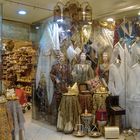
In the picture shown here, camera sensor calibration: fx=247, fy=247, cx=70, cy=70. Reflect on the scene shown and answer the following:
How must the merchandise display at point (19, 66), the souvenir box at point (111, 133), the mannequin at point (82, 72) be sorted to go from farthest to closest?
1. the merchandise display at point (19, 66)
2. the mannequin at point (82, 72)
3. the souvenir box at point (111, 133)

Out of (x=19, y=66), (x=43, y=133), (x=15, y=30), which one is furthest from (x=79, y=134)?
(x=19, y=66)

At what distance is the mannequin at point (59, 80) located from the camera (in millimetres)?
5059

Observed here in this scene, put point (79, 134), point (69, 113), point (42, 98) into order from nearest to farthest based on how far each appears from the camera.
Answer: point (79, 134), point (69, 113), point (42, 98)

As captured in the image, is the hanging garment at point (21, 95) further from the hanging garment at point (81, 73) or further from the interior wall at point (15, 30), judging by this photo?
the hanging garment at point (81, 73)

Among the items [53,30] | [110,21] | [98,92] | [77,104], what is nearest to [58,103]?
[77,104]

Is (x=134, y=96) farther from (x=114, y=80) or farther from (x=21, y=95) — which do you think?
(x=21, y=95)

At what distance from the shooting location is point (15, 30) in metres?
6.00

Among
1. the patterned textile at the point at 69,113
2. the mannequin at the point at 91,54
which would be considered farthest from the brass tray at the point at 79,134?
the mannequin at the point at 91,54

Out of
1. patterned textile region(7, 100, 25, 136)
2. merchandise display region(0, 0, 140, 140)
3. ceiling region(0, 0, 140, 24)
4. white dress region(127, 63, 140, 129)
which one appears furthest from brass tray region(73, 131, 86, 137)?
ceiling region(0, 0, 140, 24)

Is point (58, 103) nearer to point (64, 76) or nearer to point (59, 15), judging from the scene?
point (64, 76)

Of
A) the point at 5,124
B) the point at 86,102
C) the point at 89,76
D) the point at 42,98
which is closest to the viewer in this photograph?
the point at 5,124

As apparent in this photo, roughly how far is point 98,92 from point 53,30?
5.47 ft

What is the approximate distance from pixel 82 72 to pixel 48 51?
34.9 inches

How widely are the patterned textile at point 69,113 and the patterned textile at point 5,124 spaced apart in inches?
56.7
